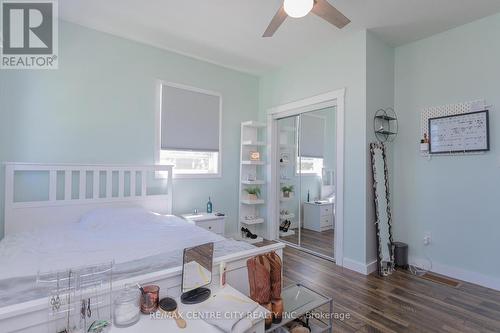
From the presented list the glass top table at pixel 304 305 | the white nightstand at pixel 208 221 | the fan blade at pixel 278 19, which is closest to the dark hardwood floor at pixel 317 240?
the white nightstand at pixel 208 221

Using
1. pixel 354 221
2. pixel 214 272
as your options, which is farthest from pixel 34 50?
pixel 354 221

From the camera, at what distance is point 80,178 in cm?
271

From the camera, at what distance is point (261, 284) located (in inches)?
55.6

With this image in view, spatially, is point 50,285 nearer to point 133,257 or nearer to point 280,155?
point 133,257

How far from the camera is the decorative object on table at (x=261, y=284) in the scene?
1.41 metres

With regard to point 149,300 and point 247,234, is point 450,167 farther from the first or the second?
point 149,300

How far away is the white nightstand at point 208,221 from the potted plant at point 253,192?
676 mm

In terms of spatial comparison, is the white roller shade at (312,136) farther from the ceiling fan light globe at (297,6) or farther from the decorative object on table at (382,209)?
the ceiling fan light globe at (297,6)

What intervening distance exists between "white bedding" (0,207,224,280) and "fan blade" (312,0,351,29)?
6.25 ft

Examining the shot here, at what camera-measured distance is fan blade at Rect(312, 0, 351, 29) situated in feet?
6.24

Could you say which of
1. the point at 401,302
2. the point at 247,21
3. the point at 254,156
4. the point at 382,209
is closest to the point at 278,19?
the point at 247,21

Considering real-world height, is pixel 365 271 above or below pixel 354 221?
below

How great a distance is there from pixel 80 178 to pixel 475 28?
14.4 ft

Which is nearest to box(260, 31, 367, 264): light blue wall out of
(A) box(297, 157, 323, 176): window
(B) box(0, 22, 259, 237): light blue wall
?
(A) box(297, 157, 323, 176): window
